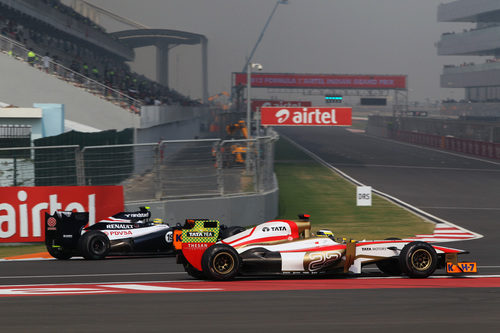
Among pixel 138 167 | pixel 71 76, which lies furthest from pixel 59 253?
pixel 71 76

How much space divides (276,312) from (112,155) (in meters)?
9.56

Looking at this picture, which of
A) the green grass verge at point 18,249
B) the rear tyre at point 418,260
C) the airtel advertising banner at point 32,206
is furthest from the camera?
the airtel advertising banner at point 32,206

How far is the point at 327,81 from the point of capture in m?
106

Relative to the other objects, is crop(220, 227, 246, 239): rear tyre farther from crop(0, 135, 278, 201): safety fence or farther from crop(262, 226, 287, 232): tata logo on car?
crop(0, 135, 278, 201): safety fence

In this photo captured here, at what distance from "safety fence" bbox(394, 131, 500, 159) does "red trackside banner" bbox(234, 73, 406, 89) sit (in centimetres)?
2111

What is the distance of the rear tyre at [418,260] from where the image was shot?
10695 mm

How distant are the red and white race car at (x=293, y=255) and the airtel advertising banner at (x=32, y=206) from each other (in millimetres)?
5761

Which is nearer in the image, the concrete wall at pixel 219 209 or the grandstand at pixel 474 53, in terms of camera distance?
the concrete wall at pixel 219 209

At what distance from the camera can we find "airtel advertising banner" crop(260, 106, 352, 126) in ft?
113

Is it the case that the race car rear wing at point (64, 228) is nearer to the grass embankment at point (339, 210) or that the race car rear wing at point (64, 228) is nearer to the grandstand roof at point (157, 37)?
the grass embankment at point (339, 210)

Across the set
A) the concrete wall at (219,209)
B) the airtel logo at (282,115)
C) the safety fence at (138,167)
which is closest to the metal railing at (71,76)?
the airtel logo at (282,115)

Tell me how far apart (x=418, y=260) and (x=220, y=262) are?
10.0 ft

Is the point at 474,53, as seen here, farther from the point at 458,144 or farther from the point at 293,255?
the point at 293,255

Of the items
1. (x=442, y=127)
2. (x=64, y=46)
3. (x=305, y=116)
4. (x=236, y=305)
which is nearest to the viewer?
(x=236, y=305)
